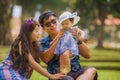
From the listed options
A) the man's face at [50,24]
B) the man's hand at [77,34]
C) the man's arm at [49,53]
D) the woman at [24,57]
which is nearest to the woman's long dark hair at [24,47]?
the woman at [24,57]

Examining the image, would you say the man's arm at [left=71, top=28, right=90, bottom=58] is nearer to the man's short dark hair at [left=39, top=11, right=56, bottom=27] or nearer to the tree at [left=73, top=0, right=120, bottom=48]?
the man's short dark hair at [left=39, top=11, right=56, bottom=27]

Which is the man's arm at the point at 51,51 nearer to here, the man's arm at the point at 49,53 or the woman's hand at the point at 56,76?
the man's arm at the point at 49,53

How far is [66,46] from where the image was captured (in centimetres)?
655

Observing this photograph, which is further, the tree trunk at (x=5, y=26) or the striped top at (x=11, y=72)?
the tree trunk at (x=5, y=26)

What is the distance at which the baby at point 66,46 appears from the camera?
21.2 feet

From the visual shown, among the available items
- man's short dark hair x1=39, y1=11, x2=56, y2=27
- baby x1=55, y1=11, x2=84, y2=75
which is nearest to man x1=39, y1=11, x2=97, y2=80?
man's short dark hair x1=39, y1=11, x2=56, y2=27

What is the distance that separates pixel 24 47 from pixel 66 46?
636 millimetres

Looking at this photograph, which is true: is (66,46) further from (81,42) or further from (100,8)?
(100,8)

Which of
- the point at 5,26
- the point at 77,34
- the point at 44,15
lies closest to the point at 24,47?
the point at 44,15

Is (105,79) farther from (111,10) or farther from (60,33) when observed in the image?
(111,10)

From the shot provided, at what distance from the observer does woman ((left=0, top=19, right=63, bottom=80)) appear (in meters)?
6.36

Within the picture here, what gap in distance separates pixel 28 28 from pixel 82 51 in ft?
3.22

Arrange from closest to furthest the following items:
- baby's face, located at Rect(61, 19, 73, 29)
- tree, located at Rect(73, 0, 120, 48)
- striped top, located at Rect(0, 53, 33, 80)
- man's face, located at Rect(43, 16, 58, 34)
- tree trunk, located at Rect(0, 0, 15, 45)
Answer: striped top, located at Rect(0, 53, 33, 80)
baby's face, located at Rect(61, 19, 73, 29)
man's face, located at Rect(43, 16, 58, 34)
tree trunk, located at Rect(0, 0, 15, 45)
tree, located at Rect(73, 0, 120, 48)

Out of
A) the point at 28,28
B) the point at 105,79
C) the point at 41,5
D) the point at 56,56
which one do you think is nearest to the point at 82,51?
the point at 56,56
